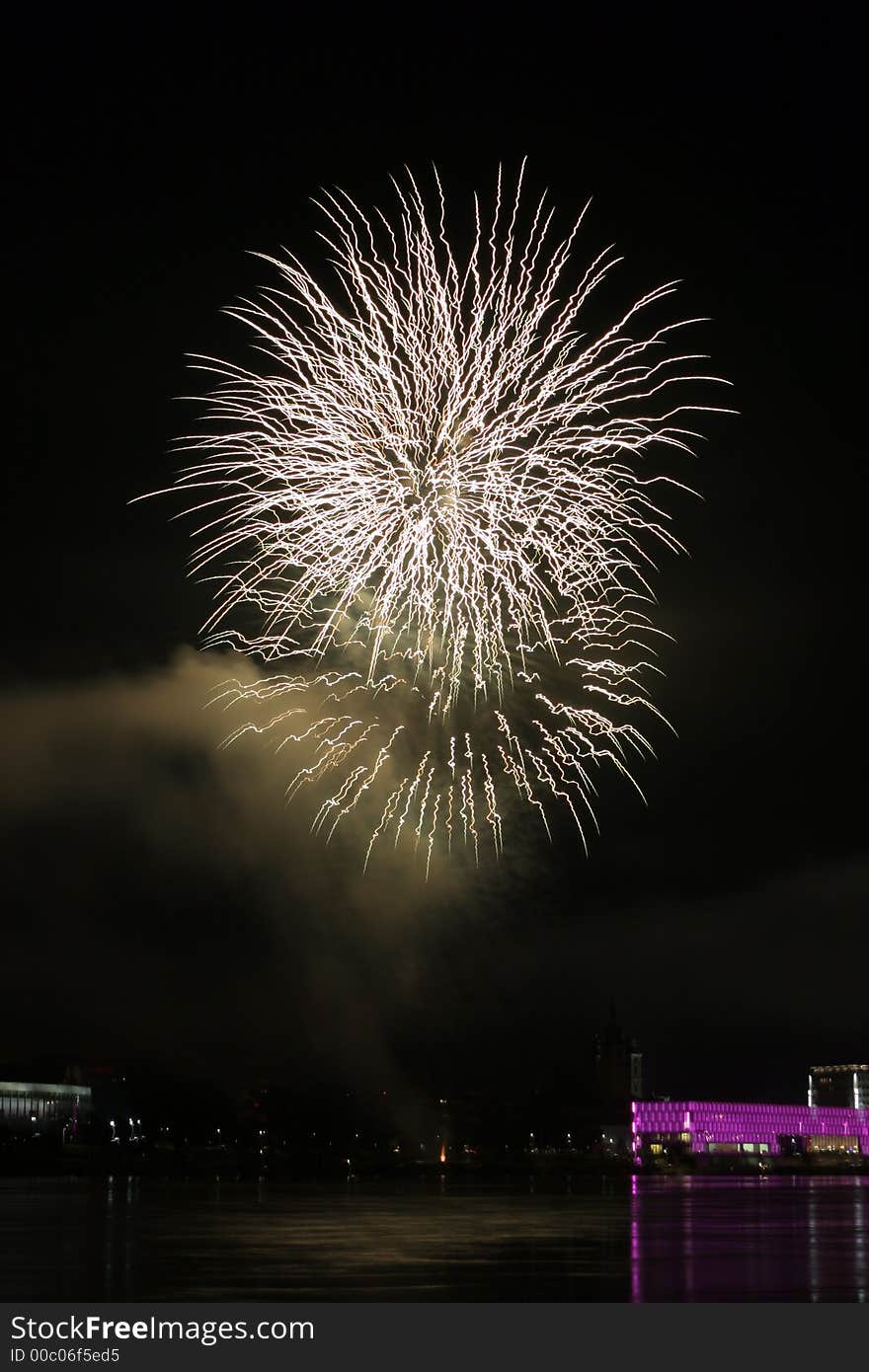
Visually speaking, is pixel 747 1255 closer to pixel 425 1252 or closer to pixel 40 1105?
pixel 425 1252

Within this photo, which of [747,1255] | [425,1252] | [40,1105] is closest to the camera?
[747,1255]

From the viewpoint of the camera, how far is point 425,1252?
27.7 metres

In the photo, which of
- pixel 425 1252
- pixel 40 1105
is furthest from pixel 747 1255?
pixel 40 1105

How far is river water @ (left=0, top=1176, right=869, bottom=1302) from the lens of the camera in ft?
67.1

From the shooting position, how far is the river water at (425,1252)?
67.1 feet

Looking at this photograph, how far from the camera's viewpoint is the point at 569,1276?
74.3 feet

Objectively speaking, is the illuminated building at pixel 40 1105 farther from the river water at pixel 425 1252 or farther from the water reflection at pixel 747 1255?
the water reflection at pixel 747 1255

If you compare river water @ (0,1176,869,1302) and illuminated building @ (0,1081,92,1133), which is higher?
river water @ (0,1176,869,1302)

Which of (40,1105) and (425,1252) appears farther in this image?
(40,1105)

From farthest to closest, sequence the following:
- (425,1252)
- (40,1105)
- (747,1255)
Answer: (40,1105) < (425,1252) < (747,1255)

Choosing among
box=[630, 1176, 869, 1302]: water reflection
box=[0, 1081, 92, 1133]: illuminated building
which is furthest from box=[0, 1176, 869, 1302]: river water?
box=[0, 1081, 92, 1133]: illuminated building

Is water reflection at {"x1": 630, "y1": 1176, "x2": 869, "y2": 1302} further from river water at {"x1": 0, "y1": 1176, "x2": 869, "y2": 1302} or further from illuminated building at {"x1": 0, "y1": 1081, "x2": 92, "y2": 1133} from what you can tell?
illuminated building at {"x1": 0, "y1": 1081, "x2": 92, "y2": 1133}
